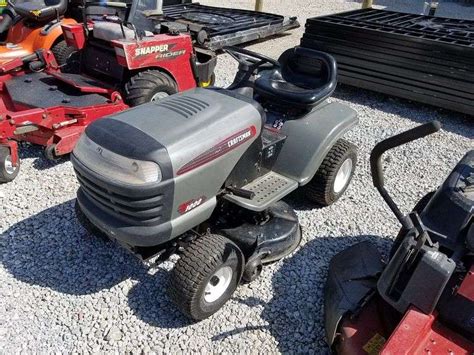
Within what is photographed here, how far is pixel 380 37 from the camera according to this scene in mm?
5512

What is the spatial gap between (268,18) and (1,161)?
6.03m

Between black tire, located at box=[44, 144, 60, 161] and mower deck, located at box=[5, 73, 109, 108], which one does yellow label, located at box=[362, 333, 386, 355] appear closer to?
black tire, located at box=[44, 144, 60, 161]

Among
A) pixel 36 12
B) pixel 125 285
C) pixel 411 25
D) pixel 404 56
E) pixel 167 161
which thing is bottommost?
pixel 125 285

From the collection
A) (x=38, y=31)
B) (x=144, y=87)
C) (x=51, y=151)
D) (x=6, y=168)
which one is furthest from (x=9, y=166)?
(x=38, y=31)

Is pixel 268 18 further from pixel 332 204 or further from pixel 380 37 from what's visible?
pixel 332 204

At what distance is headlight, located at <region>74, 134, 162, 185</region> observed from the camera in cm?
Answer: 204

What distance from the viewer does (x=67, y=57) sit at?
A: 478 centimetres

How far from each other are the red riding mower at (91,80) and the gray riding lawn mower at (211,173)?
4.06 feet

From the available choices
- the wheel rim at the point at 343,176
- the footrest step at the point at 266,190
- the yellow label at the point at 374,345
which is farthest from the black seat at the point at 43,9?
the yellow label at the point at 374,345

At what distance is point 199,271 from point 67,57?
352 cm

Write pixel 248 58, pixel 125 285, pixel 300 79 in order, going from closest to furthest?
1. pixel 125 285
2. pixel 248 58
3. pixel 300 79

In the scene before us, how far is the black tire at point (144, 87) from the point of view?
4117 millimetres

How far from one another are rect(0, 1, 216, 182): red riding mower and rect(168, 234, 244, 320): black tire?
188cm

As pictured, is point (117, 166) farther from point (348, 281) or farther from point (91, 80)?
point (91, 80)
